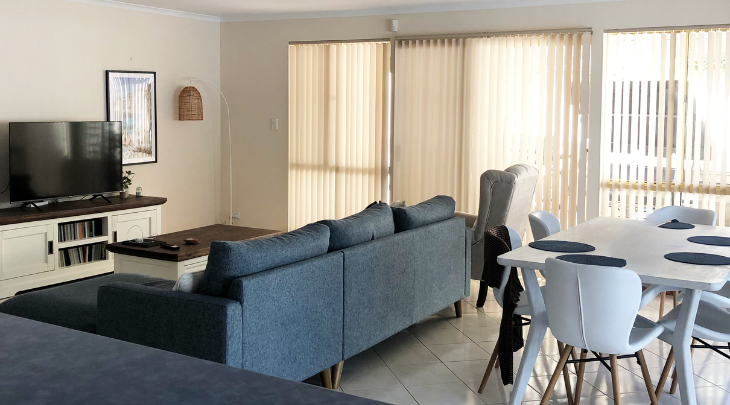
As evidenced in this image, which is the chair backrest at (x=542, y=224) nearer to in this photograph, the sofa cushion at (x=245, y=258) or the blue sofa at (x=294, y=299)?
the blue sofa at (x=294, y=299)

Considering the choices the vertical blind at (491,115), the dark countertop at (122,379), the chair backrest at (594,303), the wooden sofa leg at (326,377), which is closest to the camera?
the dark countertop at (122,379)

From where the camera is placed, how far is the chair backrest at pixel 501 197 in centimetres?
550

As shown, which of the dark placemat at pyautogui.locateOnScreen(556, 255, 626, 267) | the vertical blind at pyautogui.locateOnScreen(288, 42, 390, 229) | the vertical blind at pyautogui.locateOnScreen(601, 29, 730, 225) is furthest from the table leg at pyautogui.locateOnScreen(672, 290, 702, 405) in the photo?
the vertical blind at pyautogui.locateOnScreen(288, 42, 390, 229)

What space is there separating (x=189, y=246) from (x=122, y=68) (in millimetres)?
2703

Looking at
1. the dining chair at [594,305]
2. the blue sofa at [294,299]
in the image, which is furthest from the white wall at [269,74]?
the dining chair at [594,305]

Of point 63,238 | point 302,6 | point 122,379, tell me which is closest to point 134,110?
point 63,238

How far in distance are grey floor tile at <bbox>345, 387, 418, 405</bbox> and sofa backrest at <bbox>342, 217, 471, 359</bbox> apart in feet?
0.74

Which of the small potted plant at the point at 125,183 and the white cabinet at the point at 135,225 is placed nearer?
the white cabinet at the point at 135,225

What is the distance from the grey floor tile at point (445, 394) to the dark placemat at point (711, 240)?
4.66 ft

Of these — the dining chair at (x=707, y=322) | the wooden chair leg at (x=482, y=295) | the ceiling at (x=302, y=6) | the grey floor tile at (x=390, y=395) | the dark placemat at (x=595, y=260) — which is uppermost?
the ceiling at (x=302, y=6)

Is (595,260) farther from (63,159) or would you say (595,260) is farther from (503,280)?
(63,159)

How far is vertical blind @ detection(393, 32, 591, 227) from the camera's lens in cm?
639

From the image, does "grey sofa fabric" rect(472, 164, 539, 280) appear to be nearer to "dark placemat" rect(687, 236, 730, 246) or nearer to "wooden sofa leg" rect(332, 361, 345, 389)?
"dark placemat" rect(687, 236, 730, 246)

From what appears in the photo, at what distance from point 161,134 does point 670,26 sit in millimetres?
5124
